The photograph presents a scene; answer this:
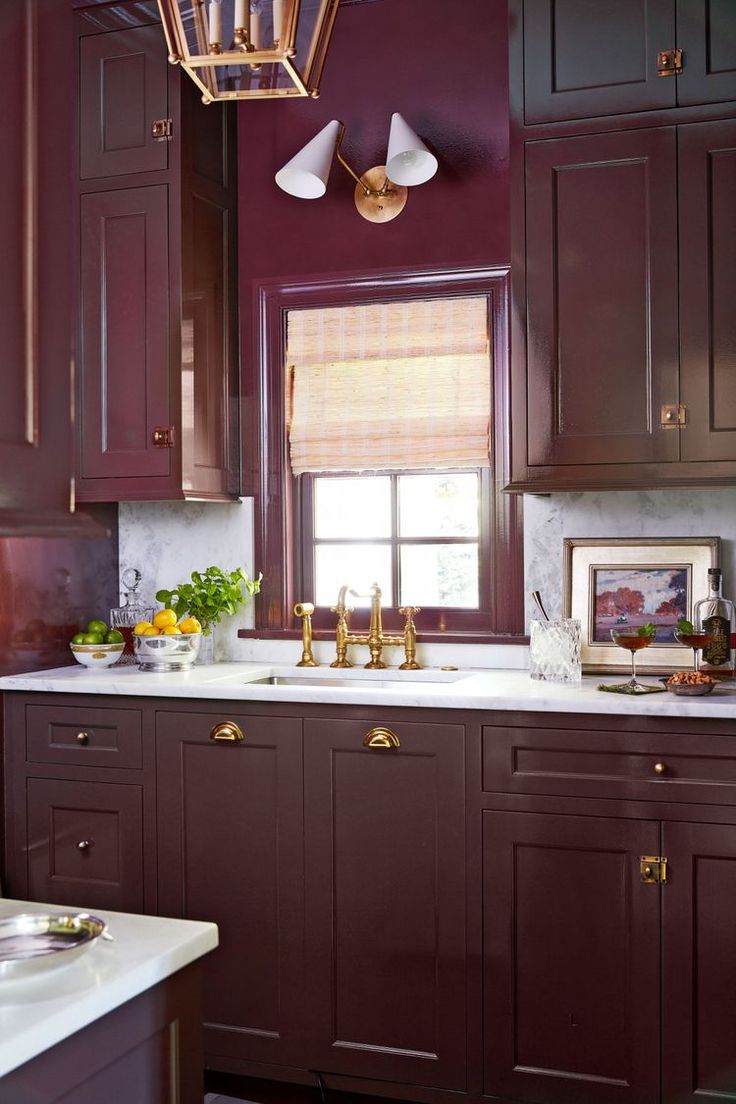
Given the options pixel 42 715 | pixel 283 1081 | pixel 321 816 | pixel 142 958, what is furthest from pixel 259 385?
pixel 142 958

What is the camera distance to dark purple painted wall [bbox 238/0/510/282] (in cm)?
347

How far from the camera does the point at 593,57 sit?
296 centimetres

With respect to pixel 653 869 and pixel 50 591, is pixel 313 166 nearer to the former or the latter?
pixel 50 591

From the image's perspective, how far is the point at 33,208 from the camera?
0.54m

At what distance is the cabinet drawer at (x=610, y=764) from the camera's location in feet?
8.51

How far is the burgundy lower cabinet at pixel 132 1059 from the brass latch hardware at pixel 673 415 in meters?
2.08

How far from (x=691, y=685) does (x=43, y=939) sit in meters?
1.93

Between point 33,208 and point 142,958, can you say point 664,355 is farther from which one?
point 33,208

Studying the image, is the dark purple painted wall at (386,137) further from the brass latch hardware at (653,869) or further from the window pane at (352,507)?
the brass latch hardware at (653,869)

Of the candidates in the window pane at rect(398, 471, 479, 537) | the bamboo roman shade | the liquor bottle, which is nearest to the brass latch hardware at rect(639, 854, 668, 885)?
the liquor bottle

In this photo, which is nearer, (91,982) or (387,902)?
(91,982)

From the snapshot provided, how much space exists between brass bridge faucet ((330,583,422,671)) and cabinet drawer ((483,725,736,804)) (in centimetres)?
76

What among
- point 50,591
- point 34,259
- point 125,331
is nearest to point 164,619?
point 50,591

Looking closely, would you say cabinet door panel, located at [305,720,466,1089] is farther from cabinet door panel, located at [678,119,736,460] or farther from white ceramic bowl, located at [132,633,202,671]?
cabinet door panel, located at [678,119,736,460]
